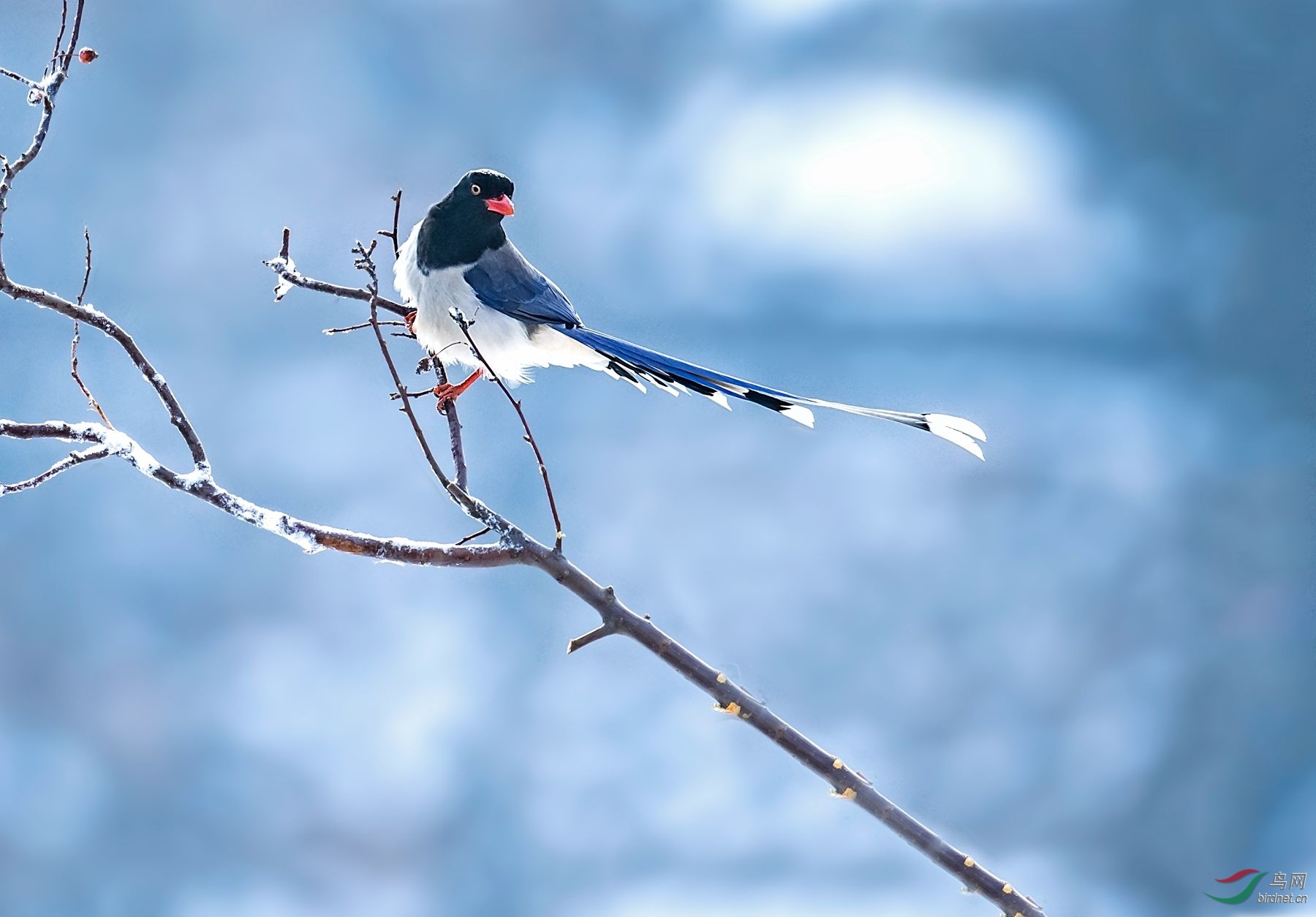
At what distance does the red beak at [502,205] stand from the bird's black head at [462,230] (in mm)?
25

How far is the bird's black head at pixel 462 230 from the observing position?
48.7 inches

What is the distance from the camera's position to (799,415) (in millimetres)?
899

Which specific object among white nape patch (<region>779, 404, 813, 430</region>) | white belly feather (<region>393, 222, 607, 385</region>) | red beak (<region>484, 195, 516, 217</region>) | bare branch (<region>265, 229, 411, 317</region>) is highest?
red beak (<region>484, 195, 516, 217</region>)

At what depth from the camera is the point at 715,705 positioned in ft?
2.87

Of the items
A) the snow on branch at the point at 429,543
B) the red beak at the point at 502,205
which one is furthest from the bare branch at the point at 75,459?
the red beak at the point at 502,205

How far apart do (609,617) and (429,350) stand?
45 centimetres

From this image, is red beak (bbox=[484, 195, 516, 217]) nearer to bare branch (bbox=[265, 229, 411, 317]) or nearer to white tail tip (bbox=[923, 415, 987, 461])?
bare branch (bbox=[265, 229, 411, 317])

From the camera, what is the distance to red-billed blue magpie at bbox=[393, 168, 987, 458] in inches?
46.6

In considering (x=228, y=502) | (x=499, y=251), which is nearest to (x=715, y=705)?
(x=228, y=502)

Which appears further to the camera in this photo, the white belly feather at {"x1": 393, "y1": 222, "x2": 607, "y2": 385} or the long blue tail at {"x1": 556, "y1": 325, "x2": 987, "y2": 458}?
the white belly feather at {"x1": 393, "y1": 222, "x2": 607, "y2": 385}

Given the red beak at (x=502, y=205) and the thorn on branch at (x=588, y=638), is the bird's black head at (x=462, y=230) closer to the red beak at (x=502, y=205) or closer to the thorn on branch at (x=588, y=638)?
the red beak at (x=502, y=205)

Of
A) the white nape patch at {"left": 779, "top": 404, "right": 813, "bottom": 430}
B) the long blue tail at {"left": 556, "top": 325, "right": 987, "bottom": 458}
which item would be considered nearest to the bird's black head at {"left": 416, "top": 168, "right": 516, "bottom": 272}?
the long blue tail at {"left": 556, "top": 325, "right": 987, "bottom": 458}

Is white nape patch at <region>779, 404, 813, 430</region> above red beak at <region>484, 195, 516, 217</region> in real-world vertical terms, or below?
below

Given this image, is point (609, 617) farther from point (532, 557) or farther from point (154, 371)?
point (154, 371)
